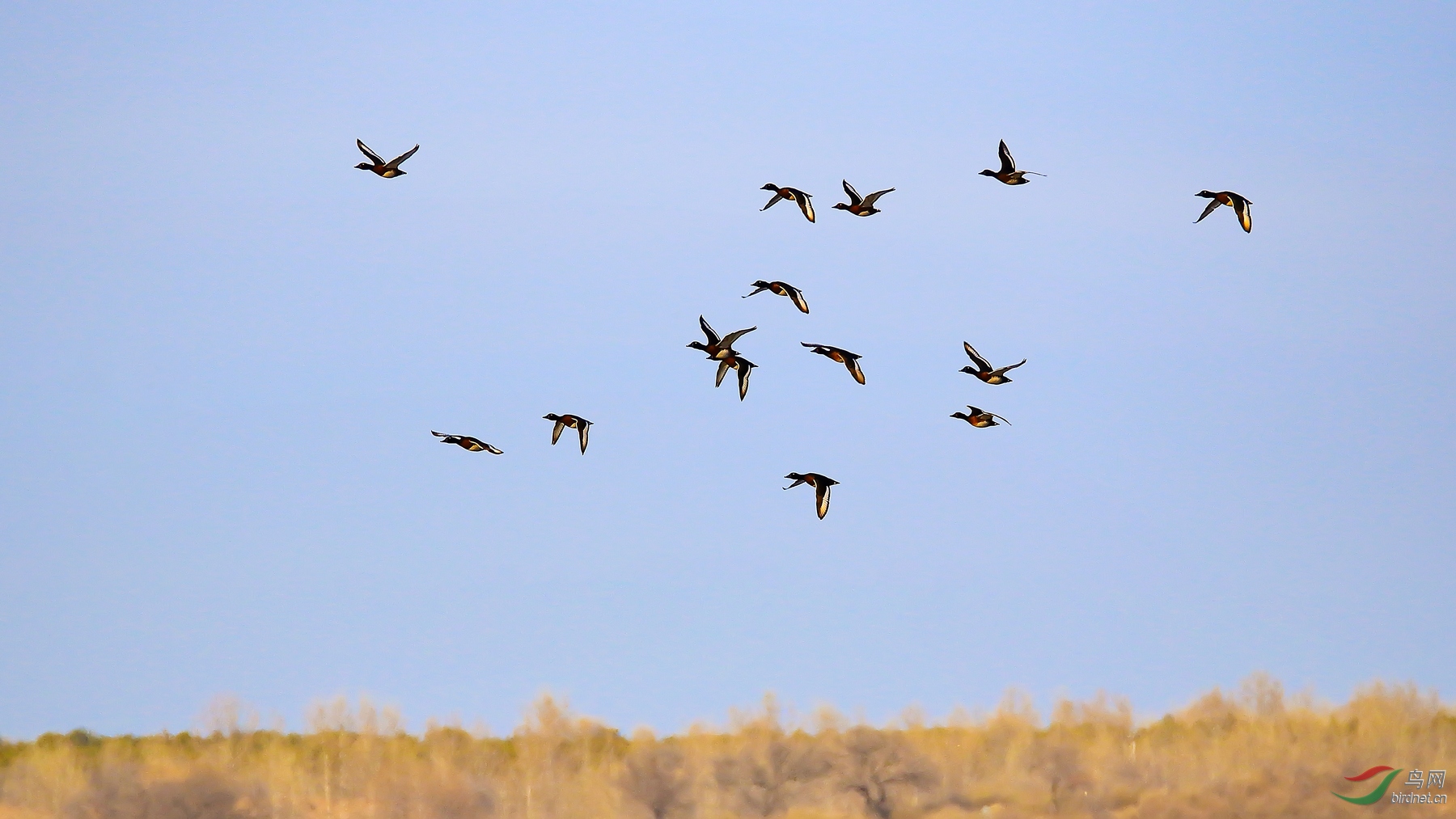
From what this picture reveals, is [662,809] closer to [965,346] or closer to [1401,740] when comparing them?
[1401,740]

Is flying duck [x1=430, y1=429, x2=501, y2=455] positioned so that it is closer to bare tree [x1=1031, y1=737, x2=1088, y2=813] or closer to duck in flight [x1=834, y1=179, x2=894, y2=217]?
duck in flight [x1=834, y1=179, x2=894, y2=217]

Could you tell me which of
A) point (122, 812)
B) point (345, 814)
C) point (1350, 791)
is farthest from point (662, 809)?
point (1350, 791)

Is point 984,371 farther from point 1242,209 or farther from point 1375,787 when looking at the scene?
point 1375,787

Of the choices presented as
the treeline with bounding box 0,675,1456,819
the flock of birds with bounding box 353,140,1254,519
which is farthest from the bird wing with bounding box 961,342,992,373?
the treeline with bounding box 0,675,1456,819

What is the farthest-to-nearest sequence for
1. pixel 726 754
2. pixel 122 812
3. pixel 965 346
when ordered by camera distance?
pixel 726 754
pixel 122 812
pixel 965 346

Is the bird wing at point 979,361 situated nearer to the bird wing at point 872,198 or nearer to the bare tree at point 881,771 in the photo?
the bird wing at point 872,198

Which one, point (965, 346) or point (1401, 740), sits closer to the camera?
point (965, 346)

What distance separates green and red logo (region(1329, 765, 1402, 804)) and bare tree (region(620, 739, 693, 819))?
965 inches

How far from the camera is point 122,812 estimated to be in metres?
79.4

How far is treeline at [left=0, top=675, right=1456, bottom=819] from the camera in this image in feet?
265

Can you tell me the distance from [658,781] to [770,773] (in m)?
4.30

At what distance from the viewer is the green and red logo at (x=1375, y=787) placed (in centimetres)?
8081

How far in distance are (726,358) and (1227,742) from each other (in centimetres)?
5031

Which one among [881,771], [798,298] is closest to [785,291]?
[798,298]
